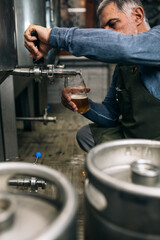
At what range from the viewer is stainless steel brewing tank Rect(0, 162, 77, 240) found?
0.39 metres

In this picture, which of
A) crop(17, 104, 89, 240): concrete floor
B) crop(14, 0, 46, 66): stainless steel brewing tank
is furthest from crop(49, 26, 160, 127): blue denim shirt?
crop(14, 0, 46, 66): stainless steel brewing tank

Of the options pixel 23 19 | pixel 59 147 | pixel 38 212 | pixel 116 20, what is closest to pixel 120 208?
pixel 38 212

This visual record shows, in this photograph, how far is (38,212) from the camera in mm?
471

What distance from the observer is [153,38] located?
1064 mm

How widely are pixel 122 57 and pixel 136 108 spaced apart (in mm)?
447

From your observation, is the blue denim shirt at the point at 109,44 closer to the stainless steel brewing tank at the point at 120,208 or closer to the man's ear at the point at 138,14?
the man's ear at the point at 138,14

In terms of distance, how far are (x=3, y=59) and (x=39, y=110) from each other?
8.32ft

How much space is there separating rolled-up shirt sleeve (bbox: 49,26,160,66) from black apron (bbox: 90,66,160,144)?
0.34 m

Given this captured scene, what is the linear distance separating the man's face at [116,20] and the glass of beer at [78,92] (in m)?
0.37

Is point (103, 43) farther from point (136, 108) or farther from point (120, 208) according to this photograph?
point (120, 208)

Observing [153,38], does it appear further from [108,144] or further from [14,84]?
[14,84]

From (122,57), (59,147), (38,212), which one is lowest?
(59,147)

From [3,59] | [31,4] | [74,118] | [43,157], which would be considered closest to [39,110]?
[74,118]

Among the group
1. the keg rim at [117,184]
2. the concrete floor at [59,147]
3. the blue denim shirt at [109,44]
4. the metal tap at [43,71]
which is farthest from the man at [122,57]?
the keg rim at [117,184]
